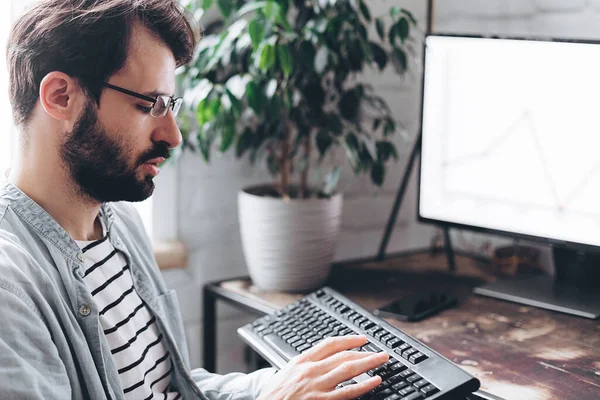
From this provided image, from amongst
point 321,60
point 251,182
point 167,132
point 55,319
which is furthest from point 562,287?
point 55,319

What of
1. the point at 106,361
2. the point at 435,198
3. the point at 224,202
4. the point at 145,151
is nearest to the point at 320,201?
the point at 435,198

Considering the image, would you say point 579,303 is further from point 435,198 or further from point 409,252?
point 409,252

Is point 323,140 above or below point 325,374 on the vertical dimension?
above

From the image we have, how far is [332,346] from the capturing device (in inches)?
40.9

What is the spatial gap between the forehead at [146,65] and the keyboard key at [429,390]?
1.83ft

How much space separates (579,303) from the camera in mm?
1443

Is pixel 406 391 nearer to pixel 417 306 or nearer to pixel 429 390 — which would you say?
pixel 429 390

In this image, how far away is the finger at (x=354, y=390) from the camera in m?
0.95

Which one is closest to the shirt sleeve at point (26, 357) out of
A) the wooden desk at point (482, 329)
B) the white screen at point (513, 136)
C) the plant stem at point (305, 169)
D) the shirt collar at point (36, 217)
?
the shirt collar at point (36, 217)

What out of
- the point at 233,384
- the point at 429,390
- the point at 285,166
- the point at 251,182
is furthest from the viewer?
the point at 251,182

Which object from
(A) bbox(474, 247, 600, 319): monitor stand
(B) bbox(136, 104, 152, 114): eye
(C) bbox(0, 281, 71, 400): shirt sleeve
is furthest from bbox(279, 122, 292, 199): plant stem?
(C) bbox(0, 281, 71, 400): shirt sleeve

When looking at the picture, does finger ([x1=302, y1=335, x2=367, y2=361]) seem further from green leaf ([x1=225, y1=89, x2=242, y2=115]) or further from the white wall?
the white wall

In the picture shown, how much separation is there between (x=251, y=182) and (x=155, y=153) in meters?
0.80

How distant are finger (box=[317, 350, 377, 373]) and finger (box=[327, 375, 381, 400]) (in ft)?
0.14
